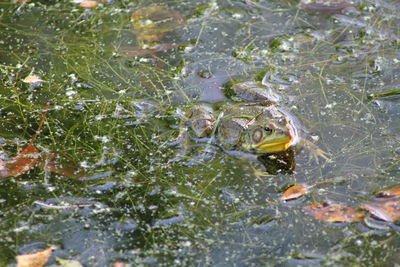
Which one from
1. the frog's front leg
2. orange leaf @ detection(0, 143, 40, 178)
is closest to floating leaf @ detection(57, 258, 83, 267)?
orange leaf @ detection(0, 143, 40, 178)

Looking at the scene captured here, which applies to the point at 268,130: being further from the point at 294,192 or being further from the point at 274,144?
the point at 294,192

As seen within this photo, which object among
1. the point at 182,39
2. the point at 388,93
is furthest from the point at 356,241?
the point at 182,39

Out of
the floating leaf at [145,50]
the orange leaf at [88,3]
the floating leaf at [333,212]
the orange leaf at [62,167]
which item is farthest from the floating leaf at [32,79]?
the floating leaf at [333,212]

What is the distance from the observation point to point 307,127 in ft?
12.2

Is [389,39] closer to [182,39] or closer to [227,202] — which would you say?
[182,39]

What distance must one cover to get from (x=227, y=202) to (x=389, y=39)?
7.50 ft

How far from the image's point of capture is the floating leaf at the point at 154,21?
483 cm

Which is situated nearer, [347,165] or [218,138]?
[347,165]

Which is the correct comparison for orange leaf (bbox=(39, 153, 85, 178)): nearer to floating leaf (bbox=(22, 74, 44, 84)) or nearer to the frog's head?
floating leaf (bbox=(22, 74, 44, 84))

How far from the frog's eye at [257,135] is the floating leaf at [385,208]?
2.62ft

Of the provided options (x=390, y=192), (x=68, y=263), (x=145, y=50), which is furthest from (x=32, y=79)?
(x=390, y=192)

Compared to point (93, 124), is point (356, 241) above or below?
below

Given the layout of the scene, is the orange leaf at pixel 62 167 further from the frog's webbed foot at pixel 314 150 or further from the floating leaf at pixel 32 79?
the frog's webbed foot at pixel 314 150

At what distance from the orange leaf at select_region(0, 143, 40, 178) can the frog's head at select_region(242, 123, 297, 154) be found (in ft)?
4.50
